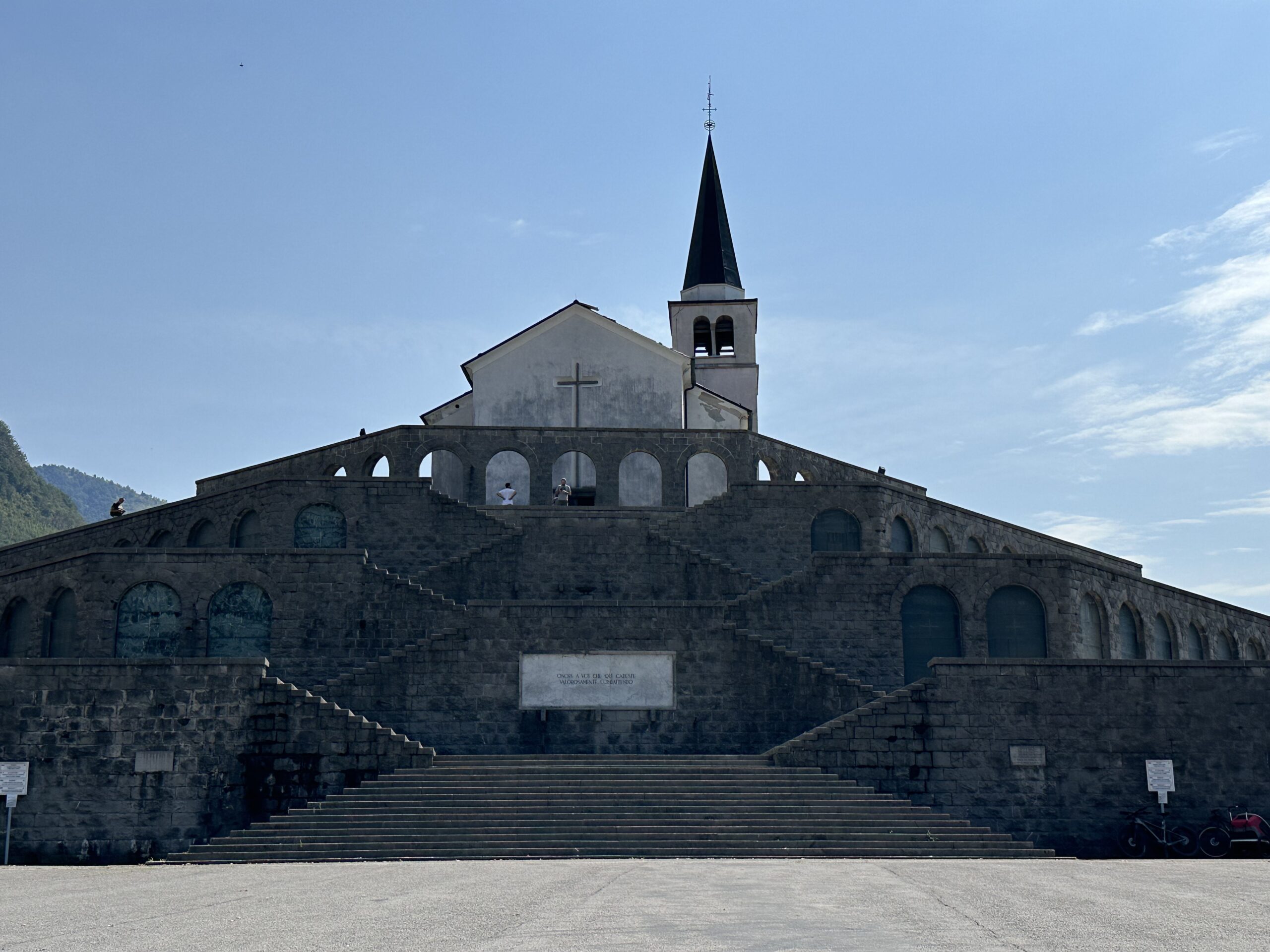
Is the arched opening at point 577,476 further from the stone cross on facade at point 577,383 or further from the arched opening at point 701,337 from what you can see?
the arched opening at point 701,337

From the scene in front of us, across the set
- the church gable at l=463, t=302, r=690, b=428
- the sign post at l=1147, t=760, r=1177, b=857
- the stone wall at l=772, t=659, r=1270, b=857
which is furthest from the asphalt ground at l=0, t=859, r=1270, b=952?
the church gable at l=463, t=302, r=690, b=428

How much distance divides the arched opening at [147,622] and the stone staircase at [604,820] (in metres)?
8.53

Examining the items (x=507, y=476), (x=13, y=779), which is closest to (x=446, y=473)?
(x=507, y=476)

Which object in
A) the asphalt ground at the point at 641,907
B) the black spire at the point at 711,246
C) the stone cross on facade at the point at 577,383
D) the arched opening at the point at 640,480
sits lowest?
the asphalt ground at the point at 641,907

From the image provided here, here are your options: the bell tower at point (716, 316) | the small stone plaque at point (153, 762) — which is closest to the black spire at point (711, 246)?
the bell tower at point (716, 316)

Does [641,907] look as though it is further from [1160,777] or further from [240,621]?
[240,621]

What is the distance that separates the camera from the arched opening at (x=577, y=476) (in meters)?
37.4

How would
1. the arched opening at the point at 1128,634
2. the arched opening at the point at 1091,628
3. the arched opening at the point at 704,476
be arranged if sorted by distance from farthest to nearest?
the arched opening at the point at 704,476 → the arched opening at the point at 1128,634 → the arched opening at the point at 1091,628

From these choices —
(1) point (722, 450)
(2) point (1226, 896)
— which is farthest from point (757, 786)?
(1) point (722, 450)

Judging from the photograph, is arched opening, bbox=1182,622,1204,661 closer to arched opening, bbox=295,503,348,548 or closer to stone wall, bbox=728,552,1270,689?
stone wall, bbox=728,552,1270,689

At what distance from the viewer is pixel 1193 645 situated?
118ft

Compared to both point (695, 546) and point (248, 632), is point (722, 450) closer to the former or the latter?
point (695, 546)

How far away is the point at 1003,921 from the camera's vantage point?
11734 millimetres

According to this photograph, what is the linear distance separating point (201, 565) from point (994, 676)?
1661 cm
